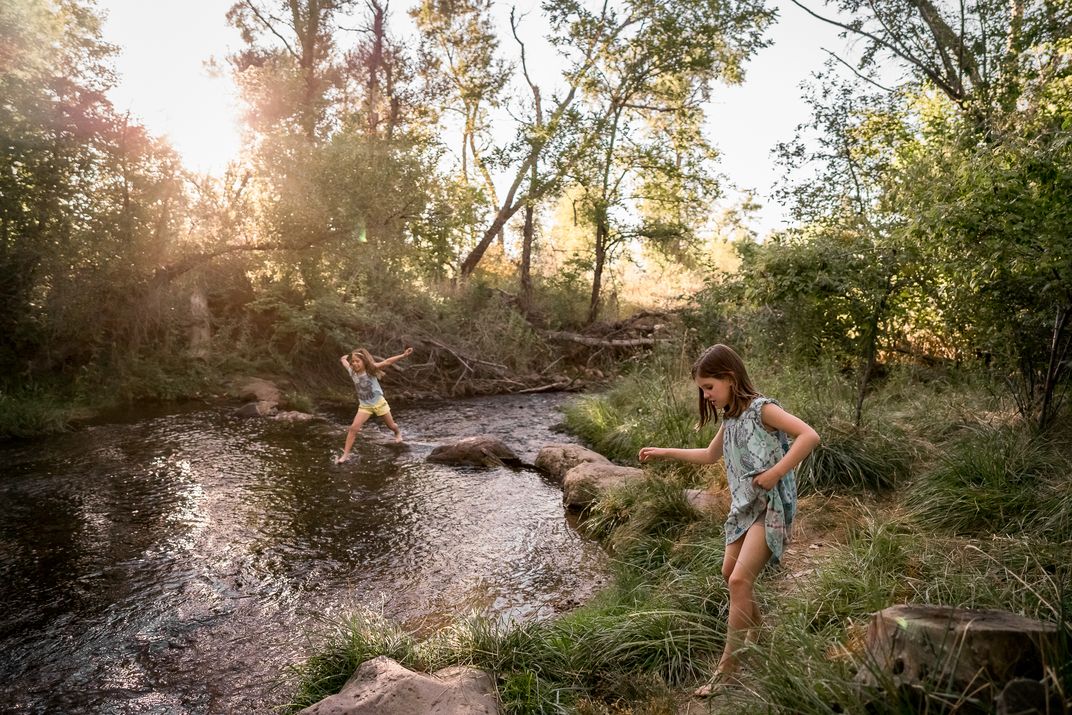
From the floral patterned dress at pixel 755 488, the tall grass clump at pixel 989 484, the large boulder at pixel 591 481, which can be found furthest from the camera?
the large boulder at pixel 591 481

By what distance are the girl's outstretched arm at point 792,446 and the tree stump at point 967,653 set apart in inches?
31.4

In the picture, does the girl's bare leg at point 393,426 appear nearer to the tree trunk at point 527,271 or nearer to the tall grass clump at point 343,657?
the tall grass clump at point 343,657

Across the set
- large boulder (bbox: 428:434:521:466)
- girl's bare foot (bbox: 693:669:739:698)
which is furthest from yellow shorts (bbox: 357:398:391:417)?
girl's bare foot (bbox: 693:669:739:698)

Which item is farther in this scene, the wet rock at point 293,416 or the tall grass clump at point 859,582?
the wet rock at point 293,416

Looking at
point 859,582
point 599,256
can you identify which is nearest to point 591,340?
point 599,256

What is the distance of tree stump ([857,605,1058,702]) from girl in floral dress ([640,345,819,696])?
79 centimetres

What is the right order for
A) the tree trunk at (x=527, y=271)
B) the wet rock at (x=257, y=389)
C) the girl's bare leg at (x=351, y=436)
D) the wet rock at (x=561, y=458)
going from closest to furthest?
1. the wet rock at (x=561, y=458)
2. the girl's bare leg at (x=351, y=436)
3. the wet rock at (x=257, y=389)
4. the tree trunk at (x=527, y=271)

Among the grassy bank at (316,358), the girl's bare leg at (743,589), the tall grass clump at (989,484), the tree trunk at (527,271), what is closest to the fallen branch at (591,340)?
the grassy bank at (316,358)

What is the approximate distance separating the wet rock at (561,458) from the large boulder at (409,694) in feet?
15.4

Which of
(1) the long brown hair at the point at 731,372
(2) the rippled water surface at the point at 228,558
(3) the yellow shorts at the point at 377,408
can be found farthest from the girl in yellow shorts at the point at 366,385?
(1) the long brown hair at the point at 731,372

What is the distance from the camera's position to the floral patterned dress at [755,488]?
297 centimetres

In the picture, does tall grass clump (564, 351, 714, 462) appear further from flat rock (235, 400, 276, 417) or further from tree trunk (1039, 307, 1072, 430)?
flat rock (235, 400, 276, 417)

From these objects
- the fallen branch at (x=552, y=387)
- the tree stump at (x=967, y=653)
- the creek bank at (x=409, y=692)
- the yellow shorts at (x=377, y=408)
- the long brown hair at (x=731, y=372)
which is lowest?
the creek bank at (x=409, y=692)

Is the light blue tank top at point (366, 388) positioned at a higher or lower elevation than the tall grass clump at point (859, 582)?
higher
